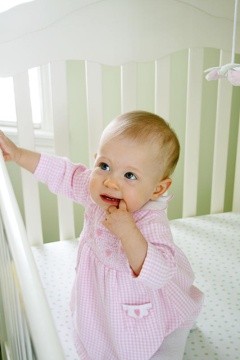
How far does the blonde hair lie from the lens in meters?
0.71

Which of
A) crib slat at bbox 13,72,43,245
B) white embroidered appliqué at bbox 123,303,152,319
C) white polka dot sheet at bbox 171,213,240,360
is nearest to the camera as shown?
white embroidered appliqué at bbox 123,303,152,319

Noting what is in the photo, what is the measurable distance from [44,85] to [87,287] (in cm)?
100

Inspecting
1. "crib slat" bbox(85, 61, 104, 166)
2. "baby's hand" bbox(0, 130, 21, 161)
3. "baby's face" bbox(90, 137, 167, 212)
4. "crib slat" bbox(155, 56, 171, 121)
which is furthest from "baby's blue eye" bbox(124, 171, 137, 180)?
"crib slat" bbox(155, 56, 171, 121)

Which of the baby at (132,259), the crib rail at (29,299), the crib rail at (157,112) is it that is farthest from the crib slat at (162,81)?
the crib rail at (29,299)

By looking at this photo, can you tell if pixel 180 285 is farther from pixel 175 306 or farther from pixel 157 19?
pixel 157 19

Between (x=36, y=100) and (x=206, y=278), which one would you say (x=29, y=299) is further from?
(x=36, y=100)

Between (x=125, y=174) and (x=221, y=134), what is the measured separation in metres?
0.71

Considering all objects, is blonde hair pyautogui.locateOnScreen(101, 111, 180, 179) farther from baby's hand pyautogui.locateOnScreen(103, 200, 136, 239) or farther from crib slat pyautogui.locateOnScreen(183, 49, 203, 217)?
crib slat pyautogui.locateOnScreen(183, 49, 203, 217)

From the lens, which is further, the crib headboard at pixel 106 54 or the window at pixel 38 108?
the window at pixel 38 108

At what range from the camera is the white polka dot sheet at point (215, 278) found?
2.83 ft

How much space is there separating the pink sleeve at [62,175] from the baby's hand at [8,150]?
0.05 m

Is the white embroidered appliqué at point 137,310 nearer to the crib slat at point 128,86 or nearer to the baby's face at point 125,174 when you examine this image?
the baby's face at point 125,174

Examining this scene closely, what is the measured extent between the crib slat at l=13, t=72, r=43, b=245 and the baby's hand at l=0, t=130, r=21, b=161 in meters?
0.23

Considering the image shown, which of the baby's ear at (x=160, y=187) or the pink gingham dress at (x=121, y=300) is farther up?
the baby's ear at (x=160, y=187)
